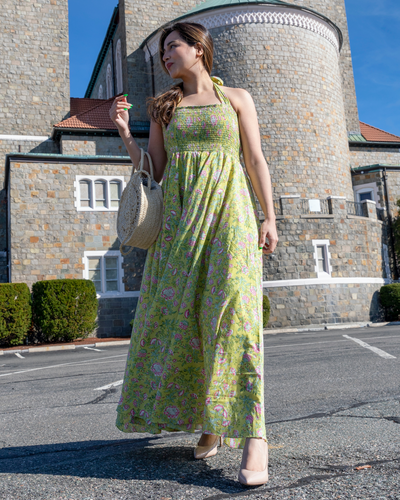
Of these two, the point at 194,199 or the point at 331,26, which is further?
the point at 331,26

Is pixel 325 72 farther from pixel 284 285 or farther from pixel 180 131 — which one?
pixel 180 131

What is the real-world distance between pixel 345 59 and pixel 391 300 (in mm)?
A: 16123

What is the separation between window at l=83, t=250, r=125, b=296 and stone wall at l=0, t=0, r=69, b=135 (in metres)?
8.77

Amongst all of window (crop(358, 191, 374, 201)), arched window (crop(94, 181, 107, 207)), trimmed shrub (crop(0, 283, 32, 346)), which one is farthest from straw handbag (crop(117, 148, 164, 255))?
window (crop(358, 191, 374, 201))

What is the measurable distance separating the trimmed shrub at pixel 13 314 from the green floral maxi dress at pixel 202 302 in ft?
47.9

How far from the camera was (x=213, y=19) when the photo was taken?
73.4 feet

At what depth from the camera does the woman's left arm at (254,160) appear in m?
2.78

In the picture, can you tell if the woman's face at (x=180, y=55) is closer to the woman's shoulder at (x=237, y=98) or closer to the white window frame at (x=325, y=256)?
the woman's shoulder at (x=237, y=98)

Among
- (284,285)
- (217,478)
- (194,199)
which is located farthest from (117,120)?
(284,285)

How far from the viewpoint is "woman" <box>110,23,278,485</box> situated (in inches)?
91.0

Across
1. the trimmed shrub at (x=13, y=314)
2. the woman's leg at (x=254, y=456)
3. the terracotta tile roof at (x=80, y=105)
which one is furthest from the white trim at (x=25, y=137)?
the woman's leg at (x=254, y=456)

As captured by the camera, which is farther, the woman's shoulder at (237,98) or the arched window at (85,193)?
the arched window at (85,193)

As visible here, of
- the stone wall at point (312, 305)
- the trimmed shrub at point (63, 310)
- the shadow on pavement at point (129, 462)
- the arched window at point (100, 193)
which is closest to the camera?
the shadow on pavement at point (129, 462)

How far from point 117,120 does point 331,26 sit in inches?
949
